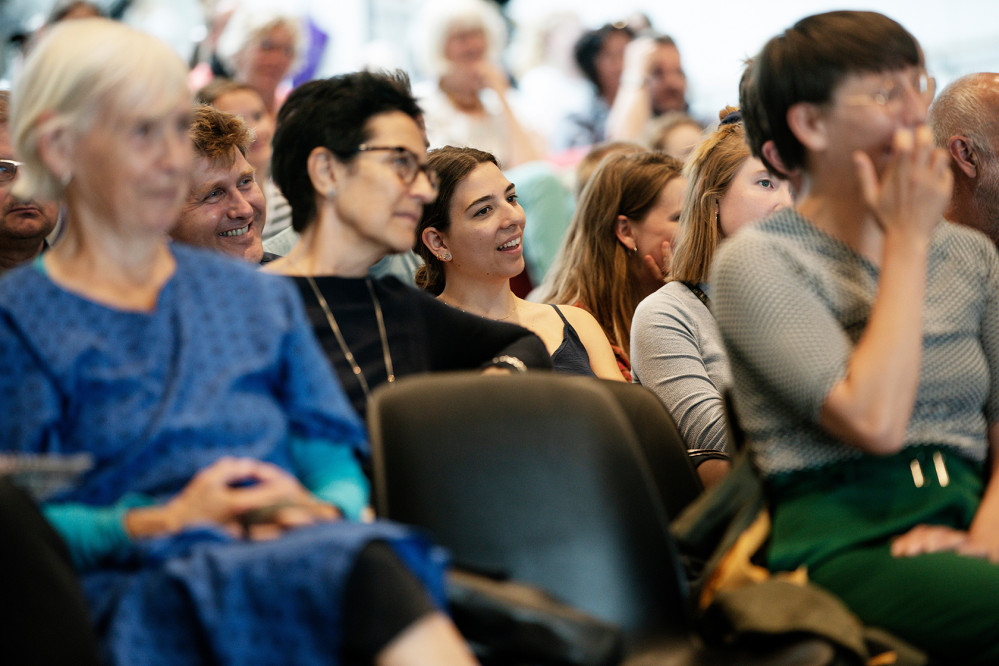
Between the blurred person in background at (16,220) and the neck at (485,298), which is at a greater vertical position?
the blurred person in background at (16,220)

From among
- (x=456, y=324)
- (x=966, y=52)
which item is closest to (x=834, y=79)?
(x=456, y=324)

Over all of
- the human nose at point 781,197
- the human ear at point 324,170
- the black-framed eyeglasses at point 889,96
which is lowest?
the human nose at point 781,197

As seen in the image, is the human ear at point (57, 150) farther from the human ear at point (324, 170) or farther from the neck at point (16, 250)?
the neck at point (16, 250)

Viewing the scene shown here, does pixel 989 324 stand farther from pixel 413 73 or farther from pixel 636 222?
pixel 413 73

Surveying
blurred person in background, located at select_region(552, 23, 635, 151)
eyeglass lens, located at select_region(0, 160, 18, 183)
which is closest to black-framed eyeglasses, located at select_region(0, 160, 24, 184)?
eyeglass lens, located at select_region(0, 160, 18, 183)

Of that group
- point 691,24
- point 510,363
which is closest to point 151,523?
point 510,363

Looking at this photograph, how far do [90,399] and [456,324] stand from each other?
765 mm

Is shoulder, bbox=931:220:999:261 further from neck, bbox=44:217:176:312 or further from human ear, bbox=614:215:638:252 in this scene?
human ear, bbox=614:215:638:252

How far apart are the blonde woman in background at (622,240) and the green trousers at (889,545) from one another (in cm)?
145

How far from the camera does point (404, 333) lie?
1987 millimetres

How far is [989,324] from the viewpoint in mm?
1778

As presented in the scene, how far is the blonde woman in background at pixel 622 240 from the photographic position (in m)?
3.13

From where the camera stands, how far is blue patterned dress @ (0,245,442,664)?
1225 mm

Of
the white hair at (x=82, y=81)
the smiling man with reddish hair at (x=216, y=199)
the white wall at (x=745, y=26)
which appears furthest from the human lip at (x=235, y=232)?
the white wall at (x=745, y=26)
